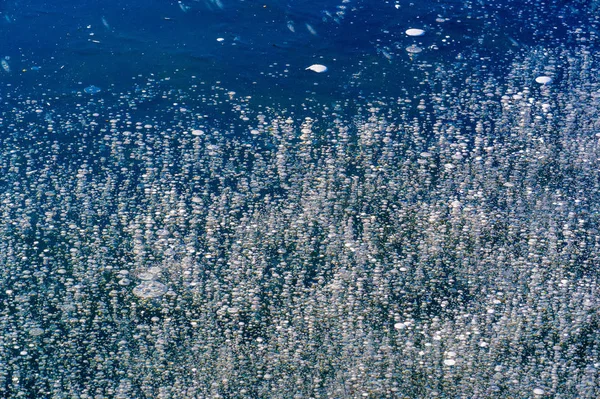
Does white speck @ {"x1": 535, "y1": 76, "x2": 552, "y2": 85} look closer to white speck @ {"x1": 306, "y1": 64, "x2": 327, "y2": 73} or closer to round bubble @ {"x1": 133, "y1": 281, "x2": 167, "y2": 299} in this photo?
white speck @ {"x1": 306, "y1": 64, "x2": 327, "y2": 73}

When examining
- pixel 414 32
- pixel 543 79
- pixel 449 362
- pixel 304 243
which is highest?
pixel 414 32

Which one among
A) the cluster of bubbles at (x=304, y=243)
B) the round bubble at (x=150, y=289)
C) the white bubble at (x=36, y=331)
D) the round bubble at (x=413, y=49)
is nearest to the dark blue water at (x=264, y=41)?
the round bubble at (x=413, y=49)

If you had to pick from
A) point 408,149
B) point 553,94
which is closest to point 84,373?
point 408,149

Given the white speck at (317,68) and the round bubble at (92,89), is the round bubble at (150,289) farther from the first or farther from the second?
the white speck at (317,68)

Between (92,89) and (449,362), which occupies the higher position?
(92,89)

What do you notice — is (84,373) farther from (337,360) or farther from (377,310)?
(377,310)

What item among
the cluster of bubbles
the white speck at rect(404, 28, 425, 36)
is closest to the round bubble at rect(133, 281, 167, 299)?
the cluster of bubbles

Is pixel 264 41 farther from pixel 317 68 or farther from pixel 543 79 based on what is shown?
pixel 543 79

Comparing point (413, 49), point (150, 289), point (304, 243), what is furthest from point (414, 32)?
point (150, 289)
